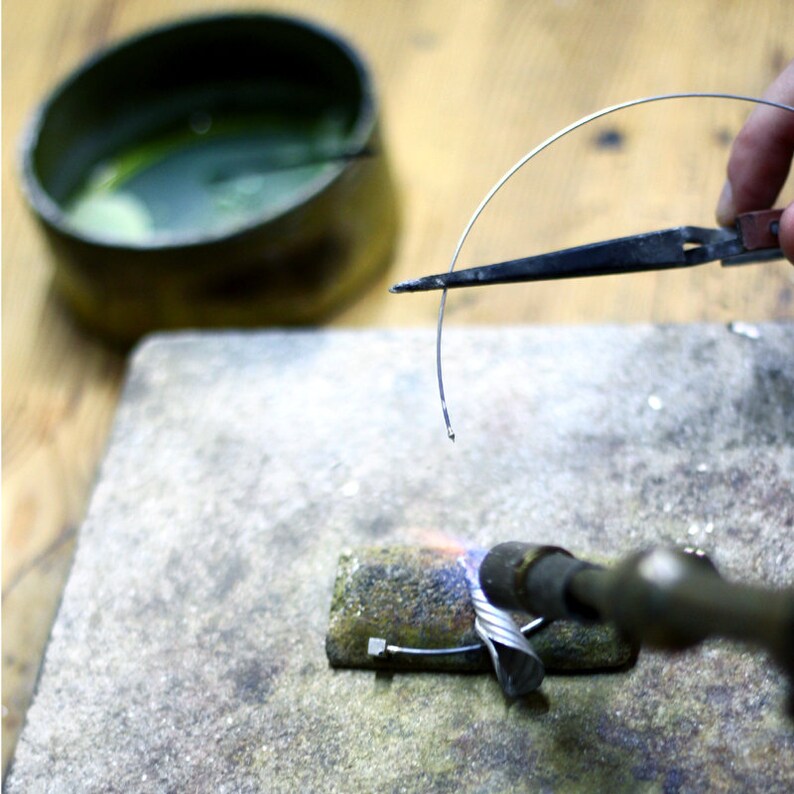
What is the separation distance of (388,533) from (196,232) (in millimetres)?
528

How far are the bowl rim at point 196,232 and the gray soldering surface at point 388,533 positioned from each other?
0.43 feet

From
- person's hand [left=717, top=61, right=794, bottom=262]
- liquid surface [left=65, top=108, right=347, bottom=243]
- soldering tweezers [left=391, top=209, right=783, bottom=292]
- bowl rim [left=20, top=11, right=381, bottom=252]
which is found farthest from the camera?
liquid surface [left=65, top=108, right=347, bottom=243]

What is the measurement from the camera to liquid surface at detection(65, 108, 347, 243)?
1235mm

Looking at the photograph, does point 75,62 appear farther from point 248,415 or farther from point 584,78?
point 248,415

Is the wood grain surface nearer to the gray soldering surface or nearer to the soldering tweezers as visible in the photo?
the gray soldering surface

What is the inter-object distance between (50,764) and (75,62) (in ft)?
3.69

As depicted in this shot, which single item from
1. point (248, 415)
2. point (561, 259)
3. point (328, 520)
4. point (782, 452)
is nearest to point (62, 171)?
point (248, 415)

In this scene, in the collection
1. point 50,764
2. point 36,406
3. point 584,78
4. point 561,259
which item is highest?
point 584,78

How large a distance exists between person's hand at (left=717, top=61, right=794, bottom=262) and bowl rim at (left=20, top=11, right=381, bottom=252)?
415mm

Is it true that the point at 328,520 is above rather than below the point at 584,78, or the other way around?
below

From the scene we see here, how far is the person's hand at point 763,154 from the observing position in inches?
31.1

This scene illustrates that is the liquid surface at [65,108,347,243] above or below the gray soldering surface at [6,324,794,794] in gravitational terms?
above

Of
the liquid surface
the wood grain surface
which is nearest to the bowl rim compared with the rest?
the liquid surface

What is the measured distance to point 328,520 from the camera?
82cm
